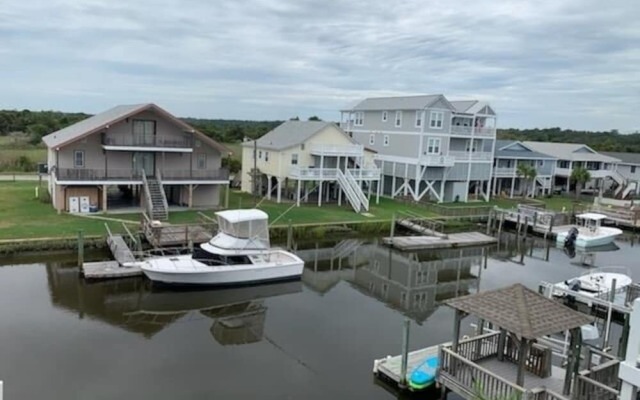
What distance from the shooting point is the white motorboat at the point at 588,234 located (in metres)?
36.7

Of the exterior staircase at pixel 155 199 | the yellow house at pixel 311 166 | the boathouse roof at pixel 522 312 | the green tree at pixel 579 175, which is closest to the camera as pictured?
the boathouse roof at pixel 522 312

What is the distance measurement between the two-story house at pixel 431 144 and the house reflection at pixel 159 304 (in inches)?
999

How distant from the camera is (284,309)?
21.6m

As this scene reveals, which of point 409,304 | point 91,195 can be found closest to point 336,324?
point 409,304

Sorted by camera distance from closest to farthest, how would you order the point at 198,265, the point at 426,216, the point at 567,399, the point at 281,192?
the point at 567,399 → the point at 198,265 → the point at 426,216 → the point at 281,192

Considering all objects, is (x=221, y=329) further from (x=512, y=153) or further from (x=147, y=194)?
(x=512, y=153)

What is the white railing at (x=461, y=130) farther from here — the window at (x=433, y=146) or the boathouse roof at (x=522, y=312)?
the boathouse roof at (x=522, y=312)

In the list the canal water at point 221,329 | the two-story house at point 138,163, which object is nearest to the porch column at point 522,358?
the canal water at point 221,329

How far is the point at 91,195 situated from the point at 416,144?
26468 mm

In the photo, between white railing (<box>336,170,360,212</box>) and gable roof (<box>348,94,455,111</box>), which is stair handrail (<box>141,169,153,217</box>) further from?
gable roof (<box>348,94,455,111</box>)

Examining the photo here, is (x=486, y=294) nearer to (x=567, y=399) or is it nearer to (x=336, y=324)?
(x=567, y=399)

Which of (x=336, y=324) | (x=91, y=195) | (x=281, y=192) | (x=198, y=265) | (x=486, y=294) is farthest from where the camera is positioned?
(x=281, y=192)

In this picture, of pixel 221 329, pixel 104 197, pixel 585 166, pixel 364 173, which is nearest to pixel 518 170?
pixel 585 166

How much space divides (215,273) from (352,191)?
1979 centimetres
